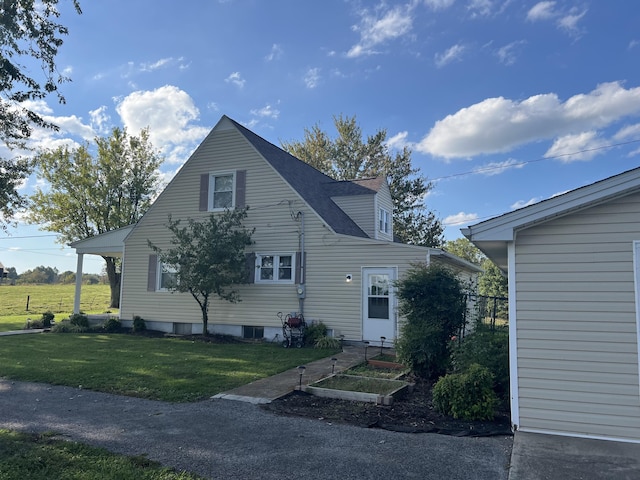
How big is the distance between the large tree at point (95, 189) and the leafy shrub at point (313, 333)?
15.7 meters

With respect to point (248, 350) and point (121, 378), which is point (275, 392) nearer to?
point (121, 378)

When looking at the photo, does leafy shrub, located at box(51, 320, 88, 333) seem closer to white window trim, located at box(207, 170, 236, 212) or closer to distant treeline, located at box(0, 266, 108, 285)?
white window trim, located at box(207, 170, 236, 212)

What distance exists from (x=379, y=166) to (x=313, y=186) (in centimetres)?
1410

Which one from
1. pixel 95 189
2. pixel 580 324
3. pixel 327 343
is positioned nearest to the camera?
pixel 580 324

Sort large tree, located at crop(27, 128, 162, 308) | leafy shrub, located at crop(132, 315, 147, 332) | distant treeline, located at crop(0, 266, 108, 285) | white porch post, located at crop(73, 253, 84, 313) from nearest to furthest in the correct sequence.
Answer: leafy shrub, located at crop(132, 315, 147, 332), white porch post, located at crop(73, 253, 84, 313), large tree, located at crop(27, 128, 162, 308), distant treeline, located at crop(0, 266, 108, 285)

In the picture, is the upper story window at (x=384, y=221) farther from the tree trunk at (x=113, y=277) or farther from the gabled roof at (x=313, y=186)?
the tree trunk at (x=113, y=277)

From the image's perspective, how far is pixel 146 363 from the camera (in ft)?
29.8

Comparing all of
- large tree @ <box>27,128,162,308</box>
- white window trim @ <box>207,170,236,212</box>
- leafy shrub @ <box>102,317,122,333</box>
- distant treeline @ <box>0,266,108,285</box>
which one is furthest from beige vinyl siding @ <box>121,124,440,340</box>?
distant treeline @ <box>0,266,108,285</box>

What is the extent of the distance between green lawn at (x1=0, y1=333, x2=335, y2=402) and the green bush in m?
3.49

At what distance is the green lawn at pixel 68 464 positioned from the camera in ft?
11.9

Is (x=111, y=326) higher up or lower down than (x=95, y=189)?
lower down

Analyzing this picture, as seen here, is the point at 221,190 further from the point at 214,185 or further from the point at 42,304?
the point at 42,304

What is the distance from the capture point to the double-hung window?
43.1 ft

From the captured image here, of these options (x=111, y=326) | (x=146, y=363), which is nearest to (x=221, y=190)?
(x=111, y=326)
